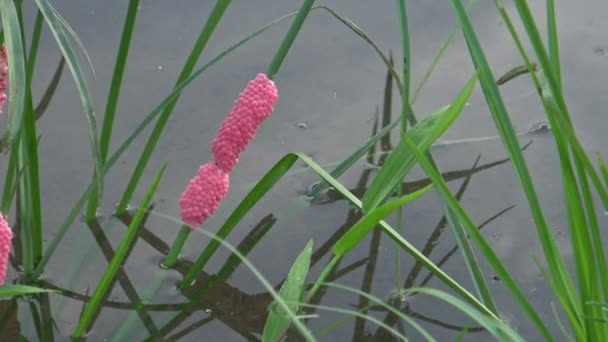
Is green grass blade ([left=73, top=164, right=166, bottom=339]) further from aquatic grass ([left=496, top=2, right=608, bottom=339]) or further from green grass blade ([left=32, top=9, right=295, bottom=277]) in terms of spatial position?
aquatic grass ([left=496, top=2, right=608, bottom=339])

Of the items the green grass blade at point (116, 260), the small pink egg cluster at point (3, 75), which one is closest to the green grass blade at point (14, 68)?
the small pink egg cluster at point (3, 75)

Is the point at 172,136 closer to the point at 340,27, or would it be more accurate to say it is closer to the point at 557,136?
the point at 340,27

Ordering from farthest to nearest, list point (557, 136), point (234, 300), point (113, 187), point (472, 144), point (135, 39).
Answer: point (135, 39)
point (472, 144)
point (113, 187)
point (234, 300)
point (557, 136)

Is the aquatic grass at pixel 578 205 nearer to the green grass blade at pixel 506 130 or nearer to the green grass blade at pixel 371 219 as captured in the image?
the green grass blade at pixel 506 130

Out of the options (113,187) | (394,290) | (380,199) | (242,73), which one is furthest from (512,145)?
(242,73)

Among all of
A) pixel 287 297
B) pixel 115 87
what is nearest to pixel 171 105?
pixel 115 87

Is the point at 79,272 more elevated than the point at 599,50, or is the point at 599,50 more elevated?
the point at 599,50

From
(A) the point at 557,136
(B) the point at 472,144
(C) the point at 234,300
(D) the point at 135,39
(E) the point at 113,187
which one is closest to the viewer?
(A) the point at 557,136
